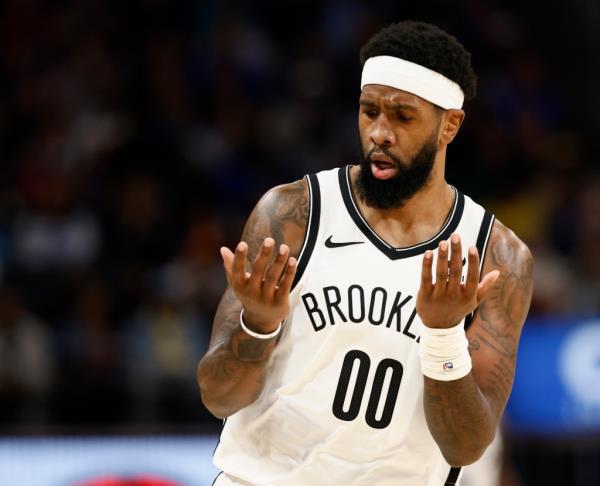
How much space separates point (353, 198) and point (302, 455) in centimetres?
105

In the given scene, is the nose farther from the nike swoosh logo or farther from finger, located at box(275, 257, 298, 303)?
finger, located at box(275, 257, 298, 303)

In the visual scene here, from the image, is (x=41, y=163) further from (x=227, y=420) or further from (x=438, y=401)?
(x=438, y=401)

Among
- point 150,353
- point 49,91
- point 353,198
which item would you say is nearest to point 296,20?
point 49,91

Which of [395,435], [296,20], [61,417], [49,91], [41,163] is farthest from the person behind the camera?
[296,20]

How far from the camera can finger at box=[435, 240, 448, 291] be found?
431 cm

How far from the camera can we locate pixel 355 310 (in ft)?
16.0

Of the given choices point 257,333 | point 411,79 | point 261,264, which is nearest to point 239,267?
point 261,264

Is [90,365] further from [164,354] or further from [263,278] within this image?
[263,278]

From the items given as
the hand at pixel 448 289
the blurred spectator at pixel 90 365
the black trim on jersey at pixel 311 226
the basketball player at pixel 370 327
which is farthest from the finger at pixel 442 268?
the blurred spectator at pixel 90 365

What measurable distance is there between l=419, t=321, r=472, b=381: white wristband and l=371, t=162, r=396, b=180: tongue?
69cm

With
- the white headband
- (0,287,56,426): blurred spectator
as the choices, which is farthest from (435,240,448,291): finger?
(0,287,56,426): blurred spectator

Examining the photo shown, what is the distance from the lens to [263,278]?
4.39m

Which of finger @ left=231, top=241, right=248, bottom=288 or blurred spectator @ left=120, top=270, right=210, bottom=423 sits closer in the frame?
finger @ left=231, top=241, right=248, bottom=288

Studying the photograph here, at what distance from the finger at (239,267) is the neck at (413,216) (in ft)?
2.77
